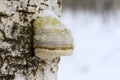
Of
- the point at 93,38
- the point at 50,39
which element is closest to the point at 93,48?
the point at 93,38

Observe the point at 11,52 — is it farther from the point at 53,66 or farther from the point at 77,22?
the point at 77,22

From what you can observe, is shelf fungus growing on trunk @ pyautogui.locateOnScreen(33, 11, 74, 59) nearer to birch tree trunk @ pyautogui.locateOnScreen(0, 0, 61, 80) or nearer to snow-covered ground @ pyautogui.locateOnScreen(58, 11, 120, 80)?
birch tree trunk @ pyautogui.locateOnScreen(0, 0, 61, 80)

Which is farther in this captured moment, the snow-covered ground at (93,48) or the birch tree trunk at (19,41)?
the snow-covered ground at (93,48)

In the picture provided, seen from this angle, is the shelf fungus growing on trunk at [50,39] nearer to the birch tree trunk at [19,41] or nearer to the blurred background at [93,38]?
the birch tree trunk at [19,41]

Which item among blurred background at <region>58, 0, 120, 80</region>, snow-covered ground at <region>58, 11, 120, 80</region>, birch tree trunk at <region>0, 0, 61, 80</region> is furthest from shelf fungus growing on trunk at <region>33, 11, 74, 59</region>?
blurred background at <region>58, 0, 120, 80</region>

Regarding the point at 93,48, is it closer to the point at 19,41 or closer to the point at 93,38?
the point at 93,38

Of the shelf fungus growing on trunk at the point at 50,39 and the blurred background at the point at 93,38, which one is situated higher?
the shelf fungus growing on trunk at the point at 50,39

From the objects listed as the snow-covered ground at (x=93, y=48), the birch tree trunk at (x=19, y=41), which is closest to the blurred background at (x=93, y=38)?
the snow-covered ground at (x=93, y=48)

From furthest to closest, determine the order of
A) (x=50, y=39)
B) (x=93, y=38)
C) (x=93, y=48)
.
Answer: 1. (x=93, y=38)
2. (x=93, y=48)
3. (x=50, y=39)
